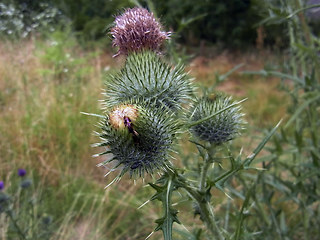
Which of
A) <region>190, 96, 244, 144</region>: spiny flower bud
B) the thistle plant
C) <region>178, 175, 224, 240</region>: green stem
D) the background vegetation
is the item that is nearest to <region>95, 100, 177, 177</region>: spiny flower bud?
the thistle plant

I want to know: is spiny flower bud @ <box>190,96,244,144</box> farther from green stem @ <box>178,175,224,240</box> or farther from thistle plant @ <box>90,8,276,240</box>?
green stem @ <box>178,175,224,240</box>

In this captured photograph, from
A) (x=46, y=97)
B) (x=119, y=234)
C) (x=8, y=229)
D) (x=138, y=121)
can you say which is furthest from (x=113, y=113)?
(x=46, y=97)

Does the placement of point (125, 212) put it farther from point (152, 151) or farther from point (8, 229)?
point (152, 151)

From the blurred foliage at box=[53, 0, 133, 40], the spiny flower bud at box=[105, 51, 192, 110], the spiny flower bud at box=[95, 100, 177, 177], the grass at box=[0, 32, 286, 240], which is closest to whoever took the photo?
the spiny flower bud at box=[95, 100, 177, 177]

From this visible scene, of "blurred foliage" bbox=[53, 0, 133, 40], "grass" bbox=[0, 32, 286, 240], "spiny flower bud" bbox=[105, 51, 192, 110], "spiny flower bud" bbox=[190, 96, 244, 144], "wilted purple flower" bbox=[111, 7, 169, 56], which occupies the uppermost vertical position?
"blurred foliage" bbox=[53, 0, 133, 40]

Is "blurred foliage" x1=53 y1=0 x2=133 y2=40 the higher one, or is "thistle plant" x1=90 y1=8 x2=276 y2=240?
"blurred foliage" x1=53 y1=0 x2=133 y2=40

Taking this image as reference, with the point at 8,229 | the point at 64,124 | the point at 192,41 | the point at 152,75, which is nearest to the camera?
the point at 152,75

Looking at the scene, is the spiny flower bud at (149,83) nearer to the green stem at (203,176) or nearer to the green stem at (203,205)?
the green stem at (203,176)

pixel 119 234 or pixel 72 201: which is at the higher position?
pixel 72 201
